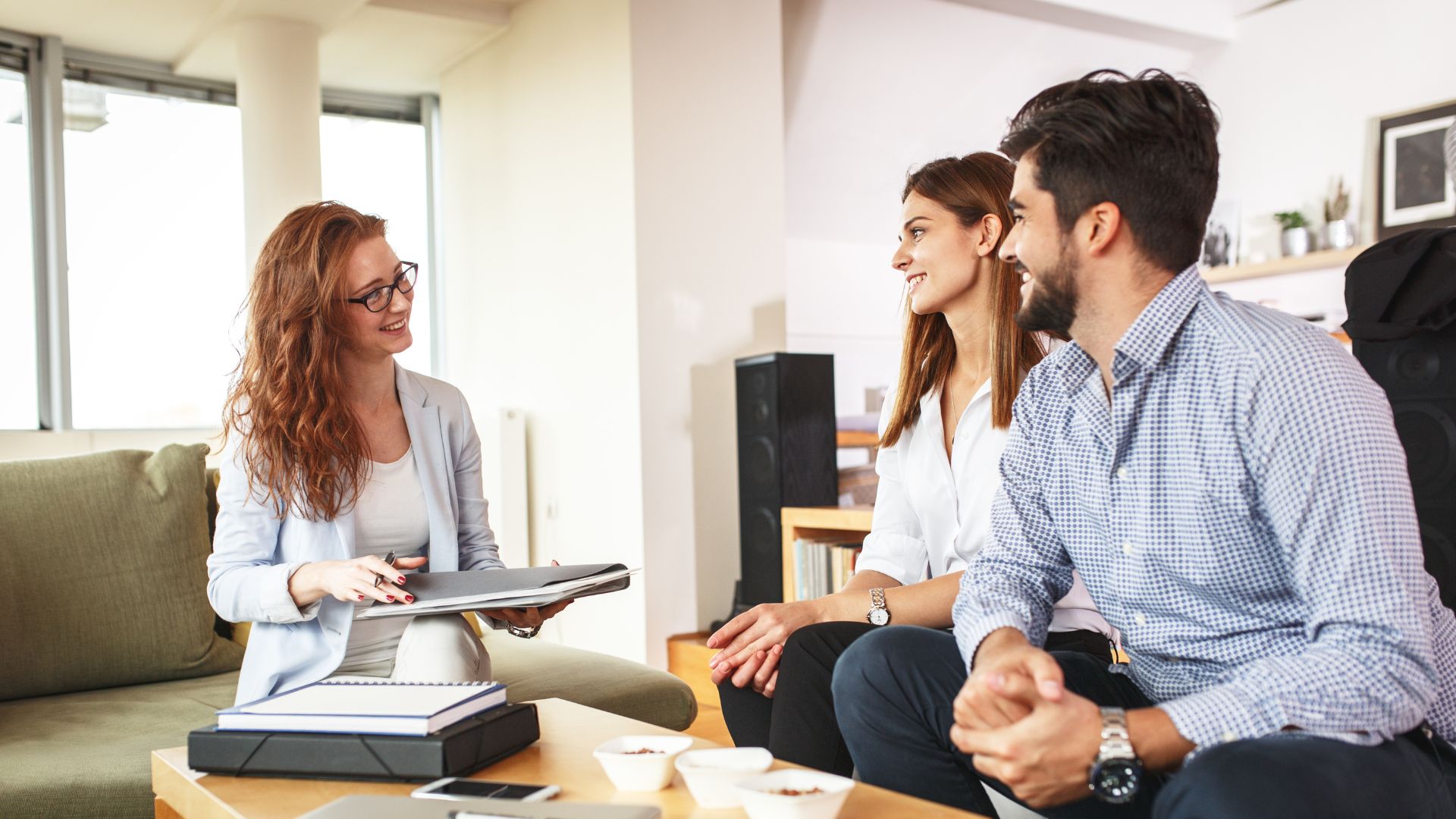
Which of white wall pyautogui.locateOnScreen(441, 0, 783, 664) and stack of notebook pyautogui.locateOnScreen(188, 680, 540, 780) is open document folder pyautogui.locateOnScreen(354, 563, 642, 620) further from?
white wall pyautogui.locateOnScreen(441, 0, 783, 664)

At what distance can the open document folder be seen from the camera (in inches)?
60.3

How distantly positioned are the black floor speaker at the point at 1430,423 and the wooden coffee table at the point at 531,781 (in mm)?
1258

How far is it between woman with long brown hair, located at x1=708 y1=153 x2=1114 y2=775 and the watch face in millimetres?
518

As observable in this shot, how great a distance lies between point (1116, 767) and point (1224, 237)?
5.01 metres

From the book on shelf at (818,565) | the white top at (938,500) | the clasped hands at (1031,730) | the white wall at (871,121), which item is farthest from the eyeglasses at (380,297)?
the white wall at (871,121)

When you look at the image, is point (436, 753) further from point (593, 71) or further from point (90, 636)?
point (593, 71)

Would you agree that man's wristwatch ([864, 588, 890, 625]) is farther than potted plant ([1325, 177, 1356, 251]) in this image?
No

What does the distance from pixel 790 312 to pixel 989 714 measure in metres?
3.80

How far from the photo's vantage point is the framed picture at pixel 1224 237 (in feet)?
18.1

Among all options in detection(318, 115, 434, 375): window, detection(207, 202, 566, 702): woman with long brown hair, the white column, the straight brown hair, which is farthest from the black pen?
detection(318, 115, 434, 375): window

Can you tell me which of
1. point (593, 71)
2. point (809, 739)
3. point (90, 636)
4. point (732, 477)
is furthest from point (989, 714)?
point (593, 71)

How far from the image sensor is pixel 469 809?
3.66 ft

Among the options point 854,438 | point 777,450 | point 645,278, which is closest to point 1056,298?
point 777,450

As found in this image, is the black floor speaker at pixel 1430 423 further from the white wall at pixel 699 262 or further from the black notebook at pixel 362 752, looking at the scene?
the white wall at pixel 699 262
